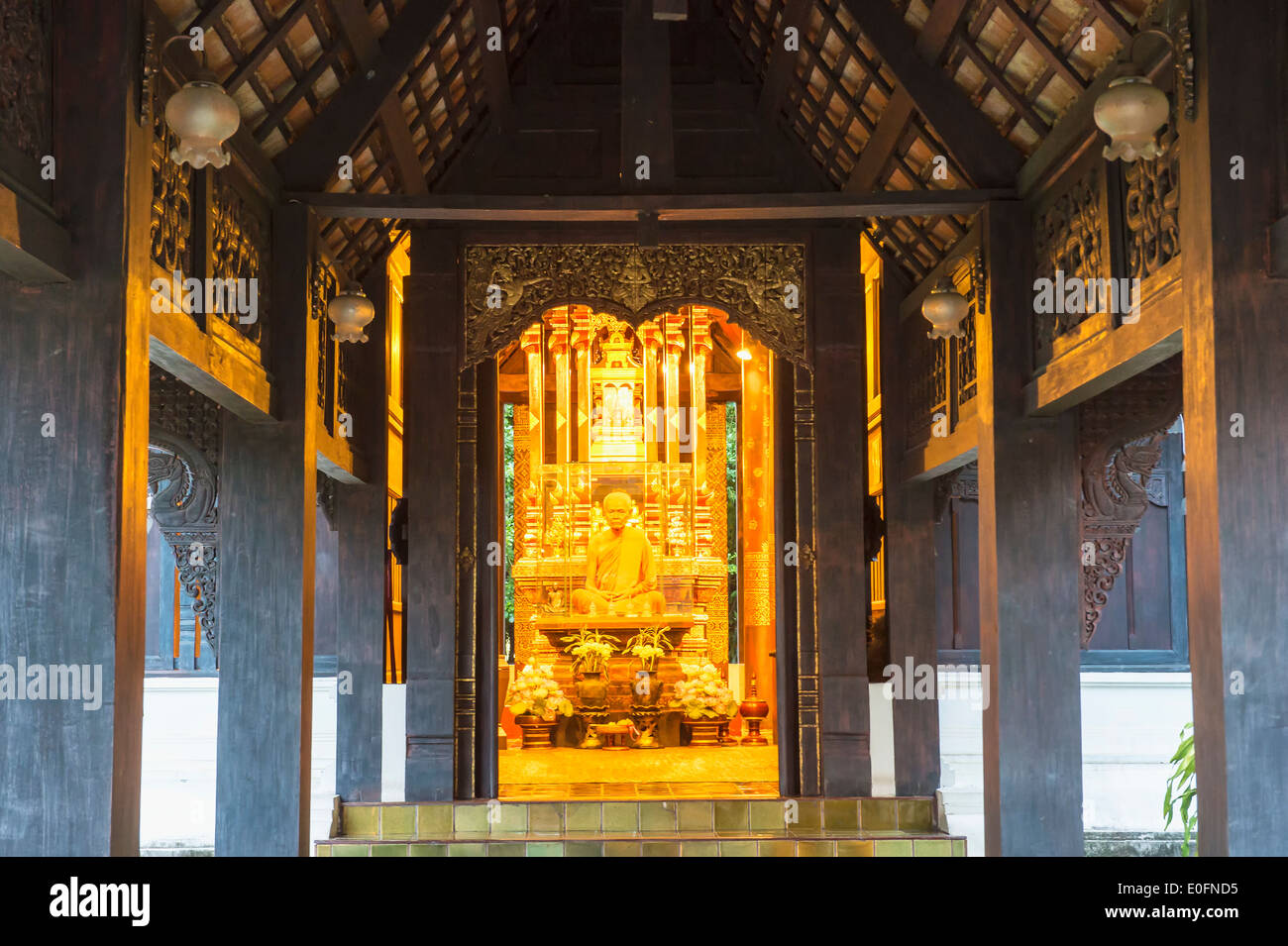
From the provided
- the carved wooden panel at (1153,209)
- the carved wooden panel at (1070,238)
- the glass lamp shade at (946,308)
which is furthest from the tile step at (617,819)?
the carved wooden panel at (1153,209)

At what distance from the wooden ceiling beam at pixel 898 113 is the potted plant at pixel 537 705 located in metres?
5.25

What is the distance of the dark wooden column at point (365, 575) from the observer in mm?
8477

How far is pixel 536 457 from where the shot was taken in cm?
1342

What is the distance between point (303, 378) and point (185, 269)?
1.32 m

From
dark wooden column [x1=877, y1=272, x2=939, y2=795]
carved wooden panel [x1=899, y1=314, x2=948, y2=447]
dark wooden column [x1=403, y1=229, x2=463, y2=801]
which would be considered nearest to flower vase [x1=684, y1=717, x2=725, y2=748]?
dark wooden column [x1=877, y1=272, x2=939, y2=795]

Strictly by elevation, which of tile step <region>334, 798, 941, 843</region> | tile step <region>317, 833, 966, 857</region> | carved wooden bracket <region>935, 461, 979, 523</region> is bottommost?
tile step <region>317, 833, 966, 857</region>

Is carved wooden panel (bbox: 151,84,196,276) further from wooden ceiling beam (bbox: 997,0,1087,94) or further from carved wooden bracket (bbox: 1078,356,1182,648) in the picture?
carved wooden bracket (bbox: 1078,356,1182,648)

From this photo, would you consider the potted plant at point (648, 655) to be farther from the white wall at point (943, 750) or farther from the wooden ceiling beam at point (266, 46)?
the wooden ceiling beam at point (266, 46)

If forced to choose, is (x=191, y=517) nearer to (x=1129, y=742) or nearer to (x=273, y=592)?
(x=273, y=592)

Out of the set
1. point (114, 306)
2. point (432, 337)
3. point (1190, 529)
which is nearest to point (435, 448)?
point (432, 337)

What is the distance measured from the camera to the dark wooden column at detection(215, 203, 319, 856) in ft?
19.9
